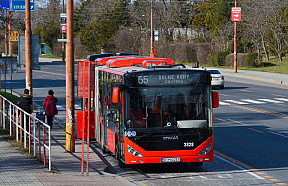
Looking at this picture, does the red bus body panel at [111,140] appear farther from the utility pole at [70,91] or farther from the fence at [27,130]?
the fence at [27,130]

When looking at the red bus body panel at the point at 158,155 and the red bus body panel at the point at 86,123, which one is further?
the red bus body panel at the point at 86,123

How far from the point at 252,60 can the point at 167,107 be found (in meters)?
46.3

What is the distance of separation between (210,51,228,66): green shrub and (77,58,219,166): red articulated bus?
4866 cm

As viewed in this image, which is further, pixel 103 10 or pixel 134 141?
pixel 103 10

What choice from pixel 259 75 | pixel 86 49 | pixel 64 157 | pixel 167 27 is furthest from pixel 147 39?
pixel 64 157

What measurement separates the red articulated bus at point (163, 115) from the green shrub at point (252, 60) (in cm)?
4494

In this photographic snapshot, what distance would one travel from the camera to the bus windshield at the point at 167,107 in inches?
503

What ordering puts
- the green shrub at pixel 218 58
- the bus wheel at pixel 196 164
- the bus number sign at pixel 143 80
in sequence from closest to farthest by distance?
the bus number sign at pixel 143 80, the bus wheel at pixel 196 164, the green shrub at pixel 218 58

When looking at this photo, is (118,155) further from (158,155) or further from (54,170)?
(54,170)

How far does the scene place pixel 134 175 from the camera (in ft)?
43.0

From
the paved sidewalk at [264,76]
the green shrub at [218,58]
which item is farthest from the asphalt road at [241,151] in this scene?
the green shrub at [218,58]

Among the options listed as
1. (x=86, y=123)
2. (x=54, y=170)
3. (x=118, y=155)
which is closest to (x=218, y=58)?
(x=86, y=123)

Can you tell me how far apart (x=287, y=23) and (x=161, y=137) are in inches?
2026

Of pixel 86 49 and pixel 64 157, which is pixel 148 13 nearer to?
pixel 86 49
